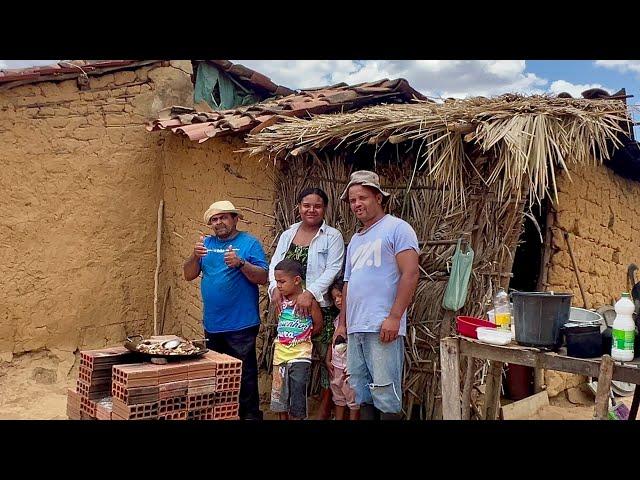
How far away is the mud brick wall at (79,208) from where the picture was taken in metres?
5.73

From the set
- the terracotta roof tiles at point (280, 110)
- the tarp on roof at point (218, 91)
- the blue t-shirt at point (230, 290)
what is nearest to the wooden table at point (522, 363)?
the blue t-shirt at point (230, 290)

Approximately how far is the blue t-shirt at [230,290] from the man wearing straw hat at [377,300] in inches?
35.0

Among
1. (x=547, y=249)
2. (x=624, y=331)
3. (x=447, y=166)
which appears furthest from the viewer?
(x=547, y=249)

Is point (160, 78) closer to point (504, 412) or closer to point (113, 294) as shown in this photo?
point (113, 294)

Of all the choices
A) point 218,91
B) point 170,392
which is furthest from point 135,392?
point 218,91

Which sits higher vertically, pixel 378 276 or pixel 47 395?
pixel 378 276

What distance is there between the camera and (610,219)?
604cm

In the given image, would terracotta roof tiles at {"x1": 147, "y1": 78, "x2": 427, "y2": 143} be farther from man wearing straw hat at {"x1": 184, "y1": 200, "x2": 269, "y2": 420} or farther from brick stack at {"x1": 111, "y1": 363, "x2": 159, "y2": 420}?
brick stack at {"x1": 111, "y1": 363, "x2": 159, "y2": 420}

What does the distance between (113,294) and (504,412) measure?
3880 millimetres

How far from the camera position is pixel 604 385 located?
2.82m

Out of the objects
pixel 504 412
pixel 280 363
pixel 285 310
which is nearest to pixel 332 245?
pixel 285 310

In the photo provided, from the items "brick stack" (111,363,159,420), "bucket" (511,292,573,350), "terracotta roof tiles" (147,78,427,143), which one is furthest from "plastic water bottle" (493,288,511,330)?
"terracotta roof tiles" (147,78,427,143)

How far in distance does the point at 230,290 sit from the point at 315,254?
70 centimetres

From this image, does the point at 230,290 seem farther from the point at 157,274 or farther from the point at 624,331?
the point at 624,331
